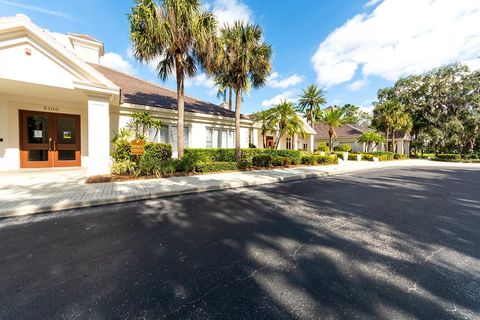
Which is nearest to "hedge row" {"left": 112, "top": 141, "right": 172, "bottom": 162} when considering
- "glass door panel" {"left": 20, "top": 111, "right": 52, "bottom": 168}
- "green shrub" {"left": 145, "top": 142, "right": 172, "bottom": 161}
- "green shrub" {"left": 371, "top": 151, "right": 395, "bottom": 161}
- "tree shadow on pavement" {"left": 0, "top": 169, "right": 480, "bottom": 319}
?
"green shrub" {"left": 145, "top": 142, "right": 172, "bottom": 161}

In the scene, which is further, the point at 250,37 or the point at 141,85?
the point at 141,85

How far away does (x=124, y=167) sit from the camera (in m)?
9.00

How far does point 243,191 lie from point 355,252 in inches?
185

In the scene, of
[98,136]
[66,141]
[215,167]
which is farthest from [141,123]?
[215,167]

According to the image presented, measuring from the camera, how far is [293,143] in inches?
934

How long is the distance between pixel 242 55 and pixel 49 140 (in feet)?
38.1

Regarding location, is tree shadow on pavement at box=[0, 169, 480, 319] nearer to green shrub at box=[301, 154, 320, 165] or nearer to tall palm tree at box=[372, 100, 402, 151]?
green shrub at box=[301, 154, 320, 165]

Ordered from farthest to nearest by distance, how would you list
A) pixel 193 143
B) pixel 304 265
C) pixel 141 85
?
pixel 141 85 → pixel 193 143 → pixel 304 265

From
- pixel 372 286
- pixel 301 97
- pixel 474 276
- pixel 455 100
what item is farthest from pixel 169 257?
pixel 455 100

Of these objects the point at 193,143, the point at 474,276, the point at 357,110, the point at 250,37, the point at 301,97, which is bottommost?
the point at 474,276

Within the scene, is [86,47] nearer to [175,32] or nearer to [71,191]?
[175,32]

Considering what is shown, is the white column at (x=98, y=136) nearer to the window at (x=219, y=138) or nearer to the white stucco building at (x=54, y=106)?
the white stucco building at (x=54, y=106)

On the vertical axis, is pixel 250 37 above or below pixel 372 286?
above

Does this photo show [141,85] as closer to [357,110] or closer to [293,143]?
[293,143]
